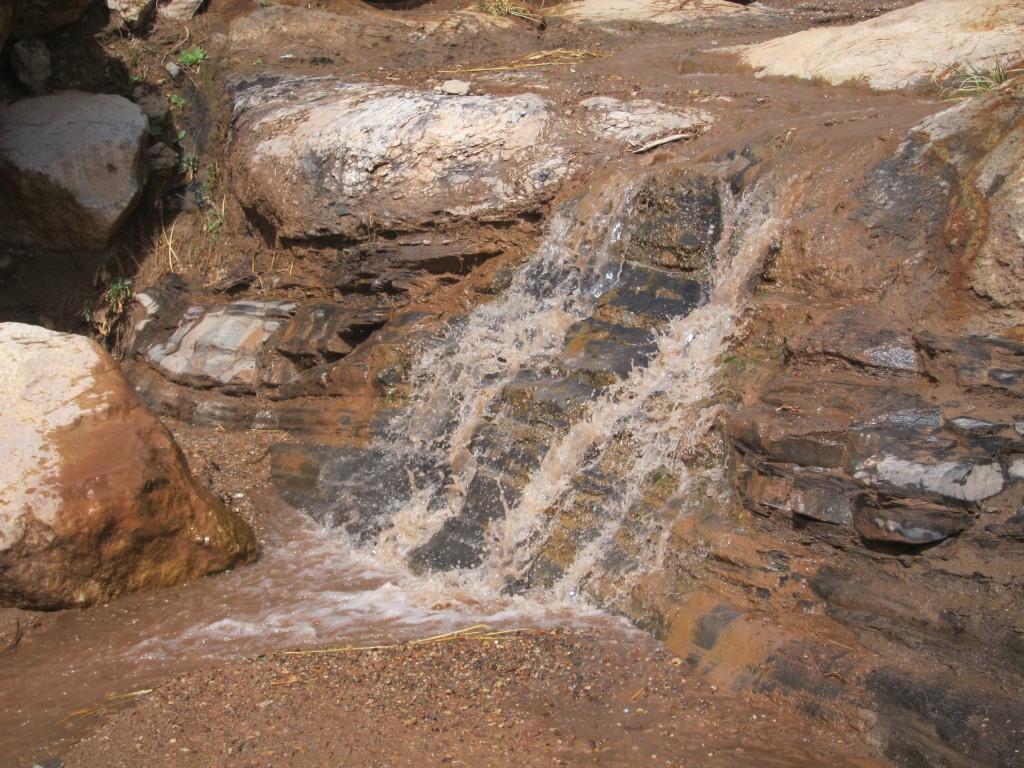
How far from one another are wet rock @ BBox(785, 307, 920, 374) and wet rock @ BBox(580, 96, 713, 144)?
2486 millimetres

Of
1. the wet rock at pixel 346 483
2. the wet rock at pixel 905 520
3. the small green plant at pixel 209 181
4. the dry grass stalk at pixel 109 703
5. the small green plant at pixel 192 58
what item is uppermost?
the small green plant at pixel 192 58

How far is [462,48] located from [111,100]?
318 centimetres

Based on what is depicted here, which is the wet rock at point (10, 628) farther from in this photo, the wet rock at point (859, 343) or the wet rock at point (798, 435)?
the wet rock at point (859, 343)

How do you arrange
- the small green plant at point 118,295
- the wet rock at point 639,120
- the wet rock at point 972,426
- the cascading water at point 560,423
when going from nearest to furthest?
the wet rock at point 972,426, the cascading water at point 560,423, the wet rock at point 639,120, the small green plant at point 118,295

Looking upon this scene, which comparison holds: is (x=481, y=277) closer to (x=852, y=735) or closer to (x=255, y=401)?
(x=255, y=401)

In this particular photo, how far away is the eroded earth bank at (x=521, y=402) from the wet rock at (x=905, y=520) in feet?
0.05

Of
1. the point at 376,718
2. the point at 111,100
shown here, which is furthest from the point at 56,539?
the point at 111,100

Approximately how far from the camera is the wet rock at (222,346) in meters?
7.23

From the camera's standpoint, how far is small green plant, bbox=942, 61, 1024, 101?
609 cm

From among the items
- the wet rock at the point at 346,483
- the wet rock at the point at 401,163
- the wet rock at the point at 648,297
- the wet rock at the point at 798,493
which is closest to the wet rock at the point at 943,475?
the wet rock at the point at 798,493

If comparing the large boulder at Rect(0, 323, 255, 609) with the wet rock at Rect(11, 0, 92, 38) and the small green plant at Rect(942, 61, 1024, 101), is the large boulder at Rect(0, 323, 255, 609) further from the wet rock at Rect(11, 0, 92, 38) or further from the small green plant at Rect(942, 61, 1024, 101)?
the small green plant at Rect(942, 61, 1024, 101)

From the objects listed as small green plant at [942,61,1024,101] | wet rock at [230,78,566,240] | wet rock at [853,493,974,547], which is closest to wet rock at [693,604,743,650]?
wet rock at [853,493,974,547]

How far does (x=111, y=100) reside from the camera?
845 cm

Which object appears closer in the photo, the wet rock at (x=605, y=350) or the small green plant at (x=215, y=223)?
the wet rock at (x=605, y=350)
